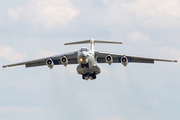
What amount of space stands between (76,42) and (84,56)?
669 cm

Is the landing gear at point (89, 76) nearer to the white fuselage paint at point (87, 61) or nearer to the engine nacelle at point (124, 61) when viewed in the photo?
the white fuselage paint at point (87, 61)

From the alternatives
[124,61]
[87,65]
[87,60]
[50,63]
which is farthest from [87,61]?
[50,63]

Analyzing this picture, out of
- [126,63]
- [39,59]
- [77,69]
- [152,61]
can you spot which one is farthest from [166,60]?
[39,59]

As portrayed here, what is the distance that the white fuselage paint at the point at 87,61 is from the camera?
49.1 m

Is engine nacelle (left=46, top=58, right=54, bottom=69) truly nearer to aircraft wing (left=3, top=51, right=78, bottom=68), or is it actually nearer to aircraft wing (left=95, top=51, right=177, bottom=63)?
aircraft wing (left=3, top=51, right=78, bottom=68)

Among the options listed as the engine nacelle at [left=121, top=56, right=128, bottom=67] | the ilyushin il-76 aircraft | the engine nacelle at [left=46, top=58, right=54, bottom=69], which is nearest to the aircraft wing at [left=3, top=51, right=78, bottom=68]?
the ilyushin il-76 aircraft

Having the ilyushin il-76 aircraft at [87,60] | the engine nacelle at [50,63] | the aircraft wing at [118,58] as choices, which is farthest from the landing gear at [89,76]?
the engine nacelle at [50,63]

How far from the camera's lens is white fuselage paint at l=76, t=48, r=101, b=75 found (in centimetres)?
4906

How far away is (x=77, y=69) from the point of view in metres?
52.4

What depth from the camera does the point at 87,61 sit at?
49.7 meters

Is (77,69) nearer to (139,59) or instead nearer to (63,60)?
(63,60)

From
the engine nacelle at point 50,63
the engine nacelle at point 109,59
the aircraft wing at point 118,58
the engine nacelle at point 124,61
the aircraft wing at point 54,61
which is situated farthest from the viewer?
the aircraft wing at point 54,61

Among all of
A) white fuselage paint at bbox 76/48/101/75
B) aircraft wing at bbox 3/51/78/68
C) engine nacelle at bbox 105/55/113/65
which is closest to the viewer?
white fuselage paint at bbox 76/48/101/75

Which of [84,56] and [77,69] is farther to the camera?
[77,69]
